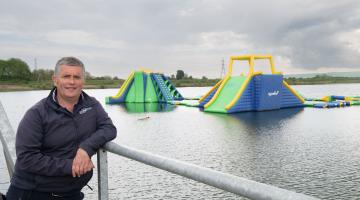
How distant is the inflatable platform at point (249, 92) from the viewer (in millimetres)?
29109

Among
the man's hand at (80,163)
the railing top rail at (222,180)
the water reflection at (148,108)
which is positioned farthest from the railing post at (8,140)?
the water reflection at (148,108)

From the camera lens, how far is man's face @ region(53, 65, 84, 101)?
262cm

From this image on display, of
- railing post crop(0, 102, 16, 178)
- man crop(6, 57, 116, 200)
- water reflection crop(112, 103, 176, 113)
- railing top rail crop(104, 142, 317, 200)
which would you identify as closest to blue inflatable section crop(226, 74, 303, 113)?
water reflection crop(112, 103, 176, 113)

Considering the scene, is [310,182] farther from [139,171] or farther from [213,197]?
[139,171]

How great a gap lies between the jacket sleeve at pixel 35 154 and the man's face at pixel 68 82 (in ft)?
0.76

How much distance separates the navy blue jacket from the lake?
1422 mm

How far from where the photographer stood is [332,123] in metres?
21.2

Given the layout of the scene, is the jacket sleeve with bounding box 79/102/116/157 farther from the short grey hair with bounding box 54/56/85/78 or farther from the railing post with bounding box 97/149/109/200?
the short grey hair with bounding box 54/56/85/78

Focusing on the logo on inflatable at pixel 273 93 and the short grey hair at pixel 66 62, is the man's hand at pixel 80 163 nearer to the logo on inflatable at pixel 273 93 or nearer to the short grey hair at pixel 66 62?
the short grey hair at pixel 66 62

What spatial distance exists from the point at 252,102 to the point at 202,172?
29228 millimetres

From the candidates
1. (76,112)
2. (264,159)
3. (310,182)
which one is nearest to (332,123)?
(264,159)

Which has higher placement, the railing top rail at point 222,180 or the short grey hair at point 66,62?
the short grey hair at point 66,62

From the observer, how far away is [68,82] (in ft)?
8.58

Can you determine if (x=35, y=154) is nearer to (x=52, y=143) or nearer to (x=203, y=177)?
(x=52, y=143)
